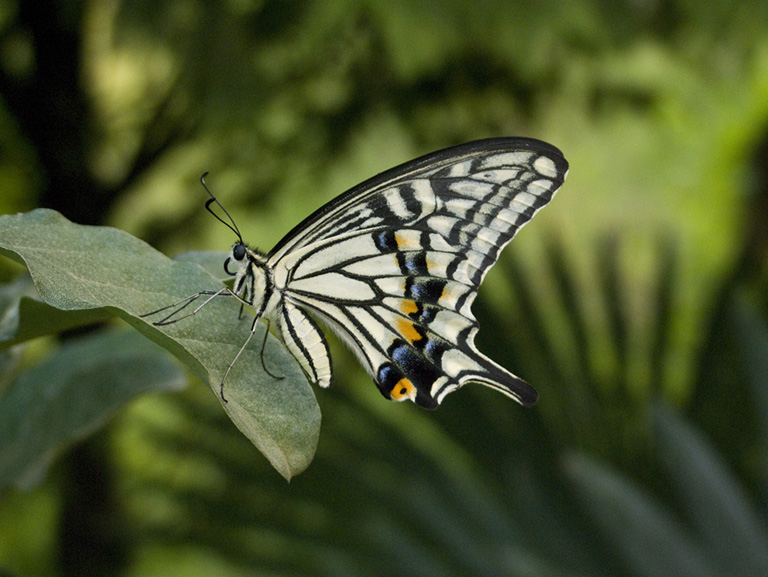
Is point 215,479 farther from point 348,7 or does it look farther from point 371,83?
point 348,7

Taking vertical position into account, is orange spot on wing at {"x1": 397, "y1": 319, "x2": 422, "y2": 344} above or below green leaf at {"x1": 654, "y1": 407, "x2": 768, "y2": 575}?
below

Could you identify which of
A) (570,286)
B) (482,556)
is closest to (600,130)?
(570,286)

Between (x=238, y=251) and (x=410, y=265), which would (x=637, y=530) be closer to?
(x=410, y=265)

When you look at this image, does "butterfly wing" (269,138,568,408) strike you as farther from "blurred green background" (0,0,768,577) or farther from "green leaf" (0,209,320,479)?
"blurred green background" (0,0,768,577)

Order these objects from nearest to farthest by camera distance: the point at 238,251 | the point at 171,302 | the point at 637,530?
1. the point at 171,302
2. the point at 238,251
3. the point at 637,530

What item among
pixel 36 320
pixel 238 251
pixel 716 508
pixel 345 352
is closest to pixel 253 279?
pixel 238 251

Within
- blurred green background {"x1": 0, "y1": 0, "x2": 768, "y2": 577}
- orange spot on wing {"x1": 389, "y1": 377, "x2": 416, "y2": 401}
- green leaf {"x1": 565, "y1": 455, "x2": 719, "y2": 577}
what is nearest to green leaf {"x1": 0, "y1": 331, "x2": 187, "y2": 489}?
orange spot on wing {"x1": 389, "y1": 377, "x2": 416, "y2": 401}
